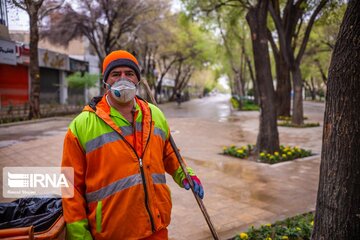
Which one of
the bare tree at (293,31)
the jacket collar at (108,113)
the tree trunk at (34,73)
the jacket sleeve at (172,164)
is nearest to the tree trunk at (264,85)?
the bare tree at (293,31)

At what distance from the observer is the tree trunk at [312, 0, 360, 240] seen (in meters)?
2.69

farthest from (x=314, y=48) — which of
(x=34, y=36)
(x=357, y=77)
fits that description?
(x=357, y=77)

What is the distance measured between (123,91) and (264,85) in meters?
6.74

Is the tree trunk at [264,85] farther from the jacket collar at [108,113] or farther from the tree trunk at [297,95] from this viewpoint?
the tree trunk at [297,95]

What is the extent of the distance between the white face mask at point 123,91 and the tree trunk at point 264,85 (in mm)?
6617

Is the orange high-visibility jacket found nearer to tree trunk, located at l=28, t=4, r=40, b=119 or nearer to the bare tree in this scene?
the bare tree

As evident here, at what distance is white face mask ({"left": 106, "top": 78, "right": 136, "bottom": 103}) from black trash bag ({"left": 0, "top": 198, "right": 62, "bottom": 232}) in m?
0.75

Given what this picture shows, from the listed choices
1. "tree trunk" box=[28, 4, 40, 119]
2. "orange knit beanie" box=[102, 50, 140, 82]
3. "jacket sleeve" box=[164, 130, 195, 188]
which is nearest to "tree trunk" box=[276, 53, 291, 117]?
"tree trunk" box=[28, 4, 40, 119]

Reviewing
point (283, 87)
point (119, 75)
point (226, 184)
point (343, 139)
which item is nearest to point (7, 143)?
point (226, 184)

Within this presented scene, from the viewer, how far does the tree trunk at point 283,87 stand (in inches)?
717

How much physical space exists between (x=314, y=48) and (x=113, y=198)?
30611mm

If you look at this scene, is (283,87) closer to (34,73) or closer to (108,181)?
(34,73)

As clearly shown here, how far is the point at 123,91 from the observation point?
2246 millimetres

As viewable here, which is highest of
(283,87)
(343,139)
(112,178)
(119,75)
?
(283,87)
